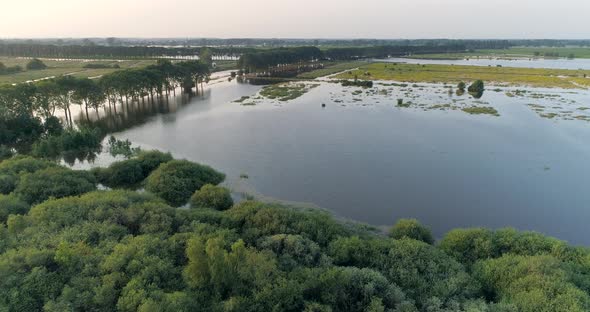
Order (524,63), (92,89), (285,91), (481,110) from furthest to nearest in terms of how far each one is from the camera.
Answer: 1. (524,63)
2. (285,91)
3. (481,110)
4. (92,89)

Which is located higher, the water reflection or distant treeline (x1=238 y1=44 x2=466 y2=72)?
distant treeline (x1=238 y1=44 x2=466 y2=72)

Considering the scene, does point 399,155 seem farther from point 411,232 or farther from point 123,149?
point 123,149

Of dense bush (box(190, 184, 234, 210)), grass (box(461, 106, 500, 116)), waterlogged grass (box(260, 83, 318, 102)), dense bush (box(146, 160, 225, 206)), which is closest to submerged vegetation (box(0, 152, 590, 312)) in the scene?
dense bush (box(190, 184, 234, 210))

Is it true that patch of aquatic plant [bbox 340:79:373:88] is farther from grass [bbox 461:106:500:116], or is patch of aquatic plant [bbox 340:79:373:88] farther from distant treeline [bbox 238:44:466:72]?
distant treeline [bbox 238:44:466:72]

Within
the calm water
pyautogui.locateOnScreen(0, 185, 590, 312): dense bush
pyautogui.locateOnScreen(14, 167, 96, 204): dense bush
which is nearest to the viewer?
pyautogui.locateOnScreen(0, 185, 590, 312): dense bush

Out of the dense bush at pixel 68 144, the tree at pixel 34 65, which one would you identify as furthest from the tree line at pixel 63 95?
the tree at pixel 34 65

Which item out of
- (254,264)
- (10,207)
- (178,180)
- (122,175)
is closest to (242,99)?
(122,175)

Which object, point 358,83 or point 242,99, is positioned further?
point 358,83

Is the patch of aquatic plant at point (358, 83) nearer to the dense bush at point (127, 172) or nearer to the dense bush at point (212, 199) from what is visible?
the dense bush at point (127, 172)
